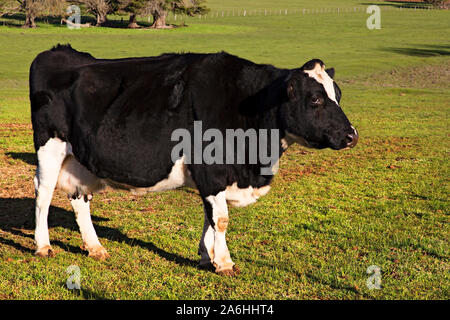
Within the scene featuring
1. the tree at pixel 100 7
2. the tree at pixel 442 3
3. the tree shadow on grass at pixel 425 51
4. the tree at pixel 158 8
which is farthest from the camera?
the tree at pixel 442 3

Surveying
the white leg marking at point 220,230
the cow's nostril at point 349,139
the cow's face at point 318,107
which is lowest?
the white leg marking at point 220,230

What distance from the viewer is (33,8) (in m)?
67.9

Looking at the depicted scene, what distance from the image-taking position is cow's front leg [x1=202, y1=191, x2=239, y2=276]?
630 cm

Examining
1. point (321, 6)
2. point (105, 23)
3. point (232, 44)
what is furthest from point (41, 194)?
point (321, 6)

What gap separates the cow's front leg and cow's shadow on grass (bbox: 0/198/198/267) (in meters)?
0.52

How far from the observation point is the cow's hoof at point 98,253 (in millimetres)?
7180

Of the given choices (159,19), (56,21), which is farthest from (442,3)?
(56,21)

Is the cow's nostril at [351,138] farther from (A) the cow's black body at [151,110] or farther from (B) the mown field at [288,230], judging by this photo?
(B) the mown field at [288,230]

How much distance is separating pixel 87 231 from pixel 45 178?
32.0 inches

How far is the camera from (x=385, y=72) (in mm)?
33562

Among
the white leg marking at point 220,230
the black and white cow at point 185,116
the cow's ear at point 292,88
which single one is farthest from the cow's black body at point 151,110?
the cow's ear at point 292,88

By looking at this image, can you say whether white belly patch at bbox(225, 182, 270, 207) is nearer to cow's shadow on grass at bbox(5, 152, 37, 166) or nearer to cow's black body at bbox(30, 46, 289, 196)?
cow's black body at bbox(30, 46, 289, 196)

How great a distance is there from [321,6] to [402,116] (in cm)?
10038

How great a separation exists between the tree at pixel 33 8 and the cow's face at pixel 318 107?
66.8 m
